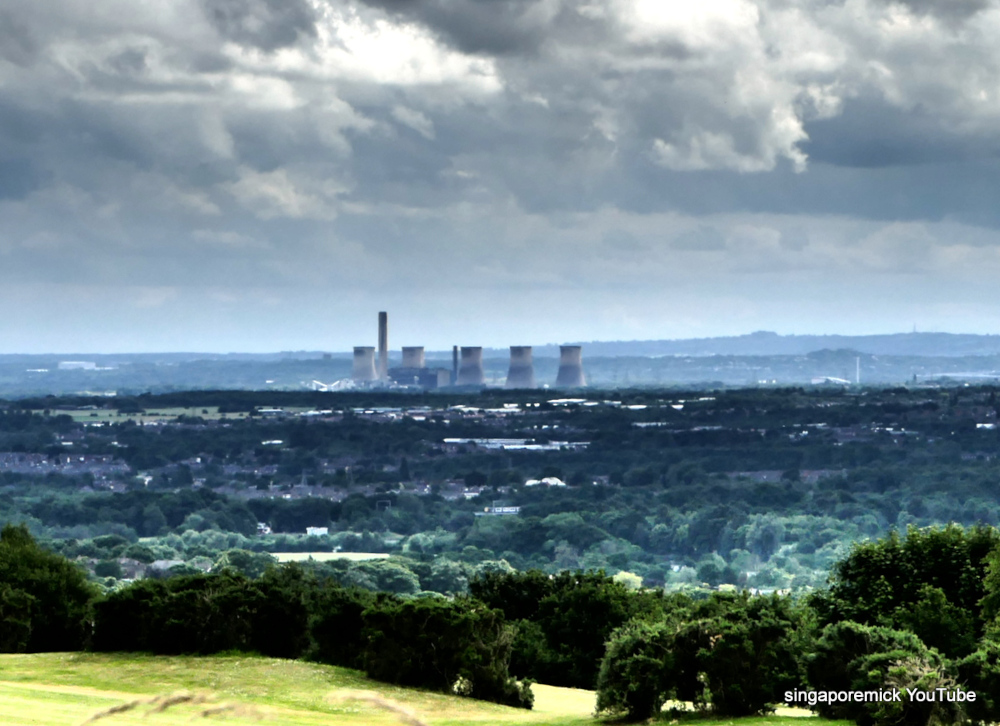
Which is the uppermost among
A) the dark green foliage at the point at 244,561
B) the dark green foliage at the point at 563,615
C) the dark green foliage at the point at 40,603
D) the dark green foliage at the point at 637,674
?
the dark green foliage at the point at 637,674

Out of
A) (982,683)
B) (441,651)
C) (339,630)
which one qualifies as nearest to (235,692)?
(441,651)

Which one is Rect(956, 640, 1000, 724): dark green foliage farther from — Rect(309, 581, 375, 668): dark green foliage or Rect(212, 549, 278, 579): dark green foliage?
Rect(212, 549, 278, 579): dark green foliage

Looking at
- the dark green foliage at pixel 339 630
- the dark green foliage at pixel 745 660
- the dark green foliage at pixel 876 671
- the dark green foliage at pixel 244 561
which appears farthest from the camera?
the dark green foliage at pixel 244 561

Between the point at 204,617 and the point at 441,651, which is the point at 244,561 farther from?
the point at 441,651

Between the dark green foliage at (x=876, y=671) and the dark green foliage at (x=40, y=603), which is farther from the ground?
the dark green foliage at (x=876, y=671)

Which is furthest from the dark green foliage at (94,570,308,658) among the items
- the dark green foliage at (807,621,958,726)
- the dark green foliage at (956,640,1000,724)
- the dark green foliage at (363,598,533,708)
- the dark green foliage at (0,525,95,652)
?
the dark green foliage at (956,640,1000,724)

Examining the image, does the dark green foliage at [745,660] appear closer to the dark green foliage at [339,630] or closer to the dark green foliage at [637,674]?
the dark green foliage at [637,674]

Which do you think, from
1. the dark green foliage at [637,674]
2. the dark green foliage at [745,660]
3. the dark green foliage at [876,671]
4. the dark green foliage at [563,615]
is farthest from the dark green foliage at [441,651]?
the dark green foliage at [563,615]
